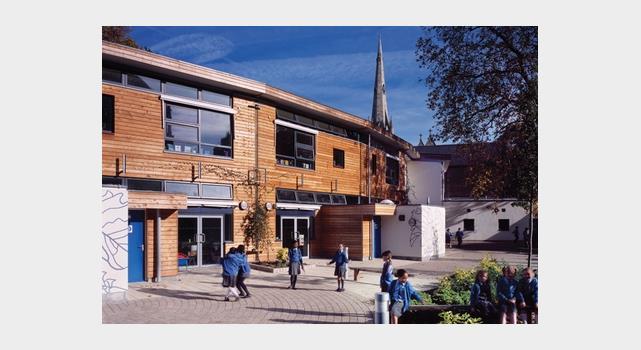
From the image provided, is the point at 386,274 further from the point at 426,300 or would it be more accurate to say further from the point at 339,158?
the point at 339,158

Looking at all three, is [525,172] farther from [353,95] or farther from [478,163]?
[353,95]

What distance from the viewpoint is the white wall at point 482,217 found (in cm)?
1077

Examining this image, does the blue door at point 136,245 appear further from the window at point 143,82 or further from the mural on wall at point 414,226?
the mural on wall at point 414,226

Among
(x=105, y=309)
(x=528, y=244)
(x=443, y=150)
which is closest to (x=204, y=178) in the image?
(x=105, y=309)

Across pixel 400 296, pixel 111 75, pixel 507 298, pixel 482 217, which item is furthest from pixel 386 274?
pixel 482 217

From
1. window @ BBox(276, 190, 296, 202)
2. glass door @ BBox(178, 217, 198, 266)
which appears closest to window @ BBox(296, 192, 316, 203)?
window @ BBox(276, 190, 296, 202)

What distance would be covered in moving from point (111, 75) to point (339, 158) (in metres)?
6.75

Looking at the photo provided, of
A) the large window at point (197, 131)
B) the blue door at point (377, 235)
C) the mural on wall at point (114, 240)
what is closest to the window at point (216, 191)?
the large window at point (197, 131)

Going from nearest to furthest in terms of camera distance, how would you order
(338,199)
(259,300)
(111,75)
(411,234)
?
1. (259,300)
2. (111,75)
3. (338,199)
4. (411,234)

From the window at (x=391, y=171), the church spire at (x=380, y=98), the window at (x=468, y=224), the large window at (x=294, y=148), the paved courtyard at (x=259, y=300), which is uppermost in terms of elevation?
the church spire at (x=380, y=98)

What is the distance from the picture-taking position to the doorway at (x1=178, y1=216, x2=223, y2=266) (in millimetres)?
11102

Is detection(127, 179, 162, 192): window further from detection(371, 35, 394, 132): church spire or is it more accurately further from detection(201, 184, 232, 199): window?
detection(371, 35, 394, 132): church spire

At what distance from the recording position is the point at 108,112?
9.52 metres

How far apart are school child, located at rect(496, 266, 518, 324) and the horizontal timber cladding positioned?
7.09 m
